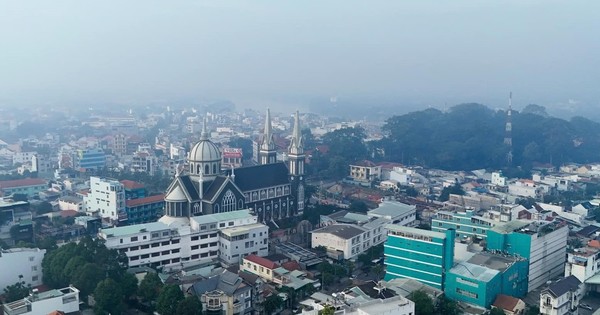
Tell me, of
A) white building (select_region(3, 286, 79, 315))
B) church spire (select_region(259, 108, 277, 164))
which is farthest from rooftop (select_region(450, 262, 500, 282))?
church spire (select_region(259, 108, 277, 164))

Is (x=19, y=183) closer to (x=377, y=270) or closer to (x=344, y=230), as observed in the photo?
(x=344, y=230)

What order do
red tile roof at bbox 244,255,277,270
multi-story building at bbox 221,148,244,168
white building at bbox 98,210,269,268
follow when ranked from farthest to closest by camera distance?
multi-story building at bbox 221,148,244,168
white building at bbox 98,210,269,268
red tile roof at bbox 244,255,277,270

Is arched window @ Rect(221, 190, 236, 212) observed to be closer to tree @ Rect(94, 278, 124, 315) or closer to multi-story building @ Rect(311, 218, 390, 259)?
multi-story building @ Rect(311, 218, 390, 259)

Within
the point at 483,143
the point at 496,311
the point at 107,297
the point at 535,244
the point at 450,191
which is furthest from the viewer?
the point at 483,143

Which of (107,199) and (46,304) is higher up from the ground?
(107,199)

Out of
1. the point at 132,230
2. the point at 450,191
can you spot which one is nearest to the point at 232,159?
the point at 450,191
